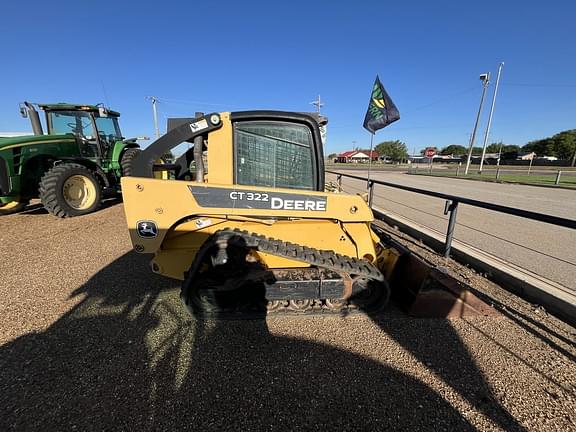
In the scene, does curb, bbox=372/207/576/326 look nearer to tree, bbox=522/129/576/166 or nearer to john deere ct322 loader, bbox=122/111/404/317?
john deere ct322 loader, bbox=122/111/404/317

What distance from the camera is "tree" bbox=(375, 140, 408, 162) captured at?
284 feet

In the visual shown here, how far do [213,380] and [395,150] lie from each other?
95.7 meters

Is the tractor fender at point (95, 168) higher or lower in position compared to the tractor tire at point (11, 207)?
higher

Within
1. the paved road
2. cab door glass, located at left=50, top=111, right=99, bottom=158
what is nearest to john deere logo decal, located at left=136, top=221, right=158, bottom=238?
the paved road

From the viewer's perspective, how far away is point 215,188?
2.42 meters

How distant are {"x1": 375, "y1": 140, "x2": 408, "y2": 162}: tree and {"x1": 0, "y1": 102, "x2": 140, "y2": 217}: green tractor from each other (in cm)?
9074

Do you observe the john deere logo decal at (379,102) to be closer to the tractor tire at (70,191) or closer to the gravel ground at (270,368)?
the gravel ground at (270,368)

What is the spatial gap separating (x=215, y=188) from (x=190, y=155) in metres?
2.05

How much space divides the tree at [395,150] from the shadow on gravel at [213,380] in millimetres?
94182

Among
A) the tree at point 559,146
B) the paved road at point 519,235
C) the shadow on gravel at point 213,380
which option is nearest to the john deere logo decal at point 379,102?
the paved road at point 519,235

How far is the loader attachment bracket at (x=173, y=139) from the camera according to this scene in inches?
98.5

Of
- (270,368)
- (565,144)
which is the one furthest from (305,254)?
(565,144)

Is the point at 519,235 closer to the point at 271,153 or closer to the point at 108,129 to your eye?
the point at 271,153

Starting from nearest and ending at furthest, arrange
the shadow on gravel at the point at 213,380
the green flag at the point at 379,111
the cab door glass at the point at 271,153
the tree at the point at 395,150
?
the shadow on gravel at the point at 213,380
the cab door glass at the point at 271,153
the green flag at the point at 379,111
the tree at the point at 395,150
